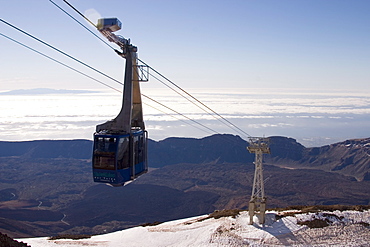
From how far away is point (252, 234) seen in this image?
29047mm

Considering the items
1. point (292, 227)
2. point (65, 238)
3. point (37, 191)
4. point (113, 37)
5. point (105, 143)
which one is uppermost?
point (113, 37)

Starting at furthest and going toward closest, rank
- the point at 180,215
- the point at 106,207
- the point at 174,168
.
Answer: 1. the point at 174,168
2. the point at 106,207
3. the point at 180,215

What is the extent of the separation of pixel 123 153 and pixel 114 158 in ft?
2.86

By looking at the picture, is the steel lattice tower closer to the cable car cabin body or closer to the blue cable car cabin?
the cable car cabin body

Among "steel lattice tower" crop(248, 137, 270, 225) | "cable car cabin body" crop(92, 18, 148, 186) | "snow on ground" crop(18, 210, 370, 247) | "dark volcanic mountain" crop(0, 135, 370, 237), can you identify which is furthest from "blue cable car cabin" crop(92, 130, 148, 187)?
"dark volcanic mountain" crop(0, 135, 370, 237)

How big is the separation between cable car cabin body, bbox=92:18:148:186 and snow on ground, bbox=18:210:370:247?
7.32 metres

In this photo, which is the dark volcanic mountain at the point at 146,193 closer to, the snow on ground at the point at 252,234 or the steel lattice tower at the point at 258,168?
the snow on ground at the point at 252,234

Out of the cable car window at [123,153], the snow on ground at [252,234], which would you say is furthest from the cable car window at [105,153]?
the snow on ground at [252,234]

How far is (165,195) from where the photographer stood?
138 m

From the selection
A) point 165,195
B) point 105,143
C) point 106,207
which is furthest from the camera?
point 165,195

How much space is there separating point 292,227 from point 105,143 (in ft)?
52.0

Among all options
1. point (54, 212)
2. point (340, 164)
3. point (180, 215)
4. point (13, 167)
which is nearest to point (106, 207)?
point (54, 212)

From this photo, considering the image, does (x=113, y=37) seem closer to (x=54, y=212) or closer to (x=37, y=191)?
(x=54, y=212)

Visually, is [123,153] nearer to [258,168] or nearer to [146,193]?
[258,168]
